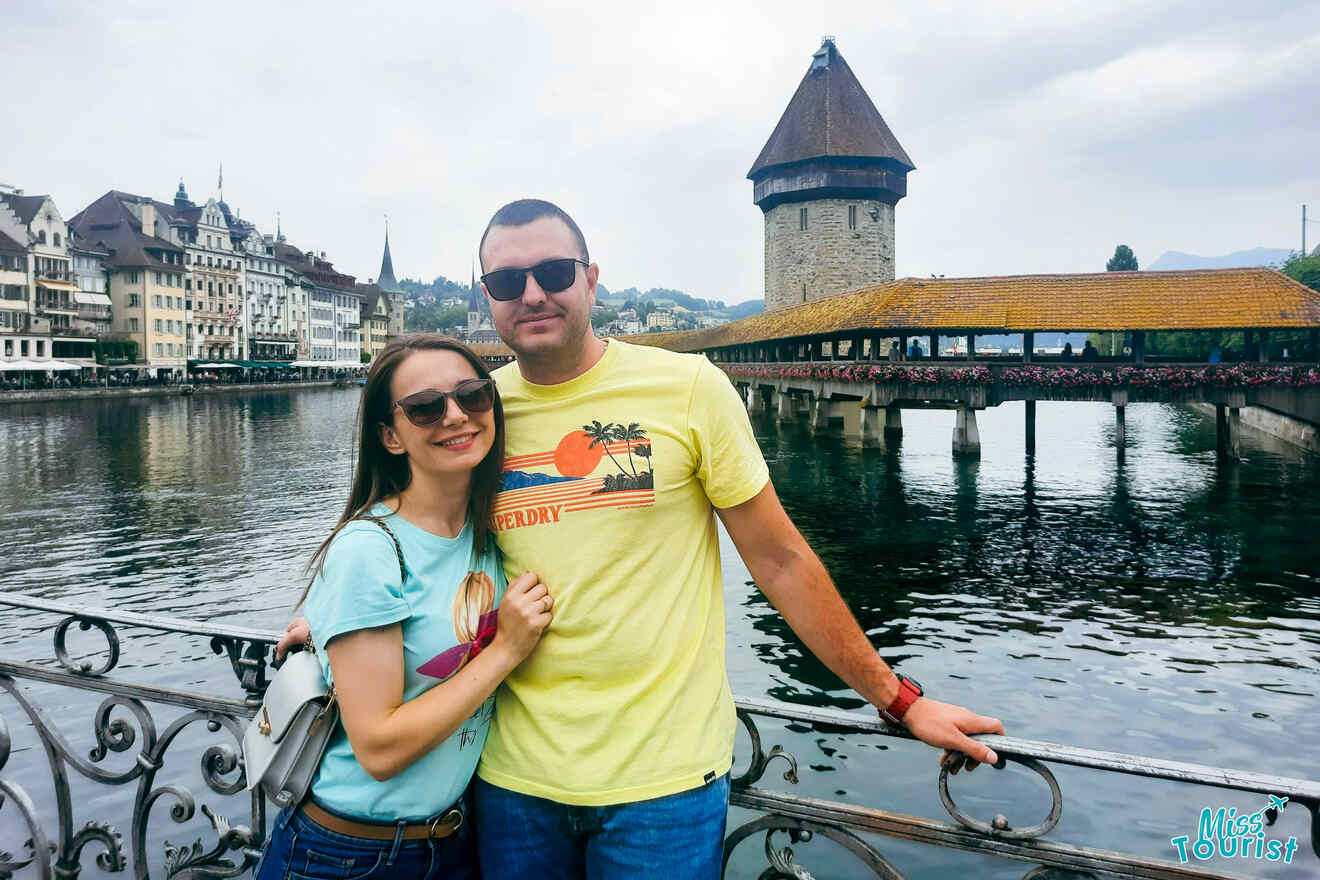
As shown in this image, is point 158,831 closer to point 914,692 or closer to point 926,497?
point 914,692

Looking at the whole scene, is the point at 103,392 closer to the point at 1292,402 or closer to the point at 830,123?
the point at 830,123

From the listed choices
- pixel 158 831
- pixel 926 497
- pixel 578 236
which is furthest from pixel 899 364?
pixel 578 236

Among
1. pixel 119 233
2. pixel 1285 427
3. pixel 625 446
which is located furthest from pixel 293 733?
pixel 119 233

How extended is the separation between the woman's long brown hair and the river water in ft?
11.4

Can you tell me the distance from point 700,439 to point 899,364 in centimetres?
2251

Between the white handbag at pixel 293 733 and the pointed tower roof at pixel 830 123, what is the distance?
44.8 metres

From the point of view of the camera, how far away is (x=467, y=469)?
1891 millimetres

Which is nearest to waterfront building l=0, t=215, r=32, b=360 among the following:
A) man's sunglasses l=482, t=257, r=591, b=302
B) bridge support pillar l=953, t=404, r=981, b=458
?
bridge support pillar l=953, t=404, r=981, b=458

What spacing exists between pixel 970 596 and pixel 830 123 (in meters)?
37.2

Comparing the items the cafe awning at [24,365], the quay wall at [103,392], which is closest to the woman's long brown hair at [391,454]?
the quay wall at [103,392]

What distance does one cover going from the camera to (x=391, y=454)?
198 centimetres

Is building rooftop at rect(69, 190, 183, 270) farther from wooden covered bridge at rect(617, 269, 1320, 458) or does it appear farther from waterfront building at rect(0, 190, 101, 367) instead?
wooden covered bridge at rect(617, 269, 1320, 458)

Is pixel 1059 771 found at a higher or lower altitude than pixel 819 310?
lower

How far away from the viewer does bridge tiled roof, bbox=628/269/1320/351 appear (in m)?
22.2
